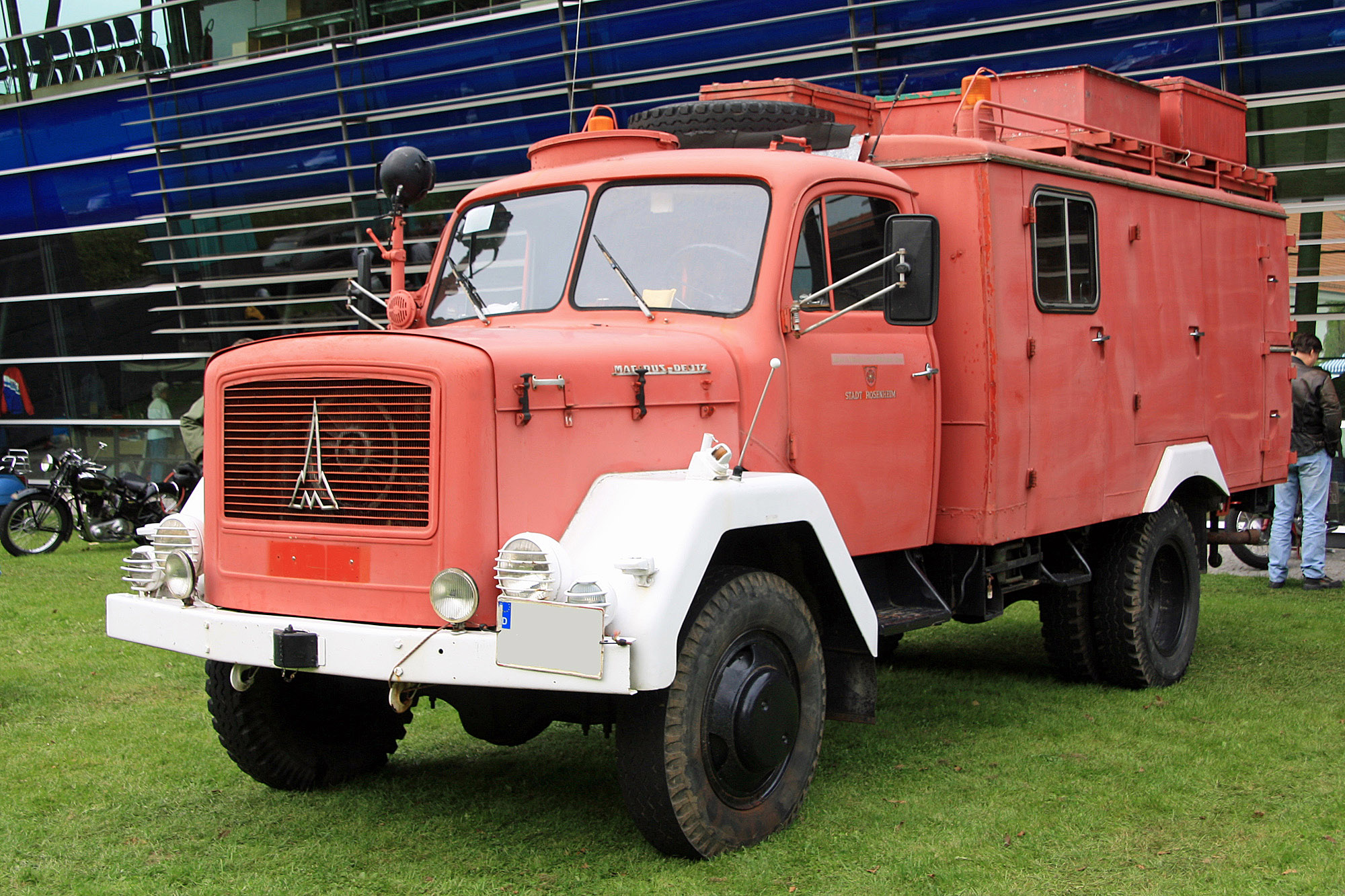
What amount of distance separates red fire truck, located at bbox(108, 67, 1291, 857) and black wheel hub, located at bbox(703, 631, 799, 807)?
1 centimetres

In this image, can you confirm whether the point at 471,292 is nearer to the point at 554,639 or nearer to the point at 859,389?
the point at 859,389

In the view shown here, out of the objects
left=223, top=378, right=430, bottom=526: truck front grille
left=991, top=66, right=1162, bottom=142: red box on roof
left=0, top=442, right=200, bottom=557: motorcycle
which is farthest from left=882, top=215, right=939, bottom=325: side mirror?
left=0, top=442, right=200, bottom=557: motorcycle

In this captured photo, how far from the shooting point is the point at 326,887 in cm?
464

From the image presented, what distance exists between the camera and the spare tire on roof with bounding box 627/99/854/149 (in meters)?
6.40

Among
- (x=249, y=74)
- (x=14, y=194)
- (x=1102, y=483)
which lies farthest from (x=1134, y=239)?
(x=14, y=194)

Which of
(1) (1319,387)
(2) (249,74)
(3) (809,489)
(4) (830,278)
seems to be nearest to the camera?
(3) (809,489)

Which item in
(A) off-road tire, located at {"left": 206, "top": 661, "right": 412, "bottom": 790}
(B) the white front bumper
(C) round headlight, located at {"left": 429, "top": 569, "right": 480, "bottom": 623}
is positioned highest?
(C) round headlight, located at {"left": 429, "top": 569, "right": 480, "bottom": 623}

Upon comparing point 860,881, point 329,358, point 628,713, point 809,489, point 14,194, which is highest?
point 14,194

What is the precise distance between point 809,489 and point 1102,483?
9.07 feet

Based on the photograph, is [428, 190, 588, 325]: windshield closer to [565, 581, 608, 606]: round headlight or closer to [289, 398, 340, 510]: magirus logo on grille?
[289, 398, 340, 510]: magirus logo on grille

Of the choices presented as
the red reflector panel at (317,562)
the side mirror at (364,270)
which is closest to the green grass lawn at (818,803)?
the red reflector panel at (317,562)

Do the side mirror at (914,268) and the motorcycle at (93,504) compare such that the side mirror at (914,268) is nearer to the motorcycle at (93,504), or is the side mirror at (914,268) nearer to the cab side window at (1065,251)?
the cab side window at (1065,251)

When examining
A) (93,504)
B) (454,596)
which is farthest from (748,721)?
(93,504)

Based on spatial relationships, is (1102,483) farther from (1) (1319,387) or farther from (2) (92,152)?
(2) (92,152)
